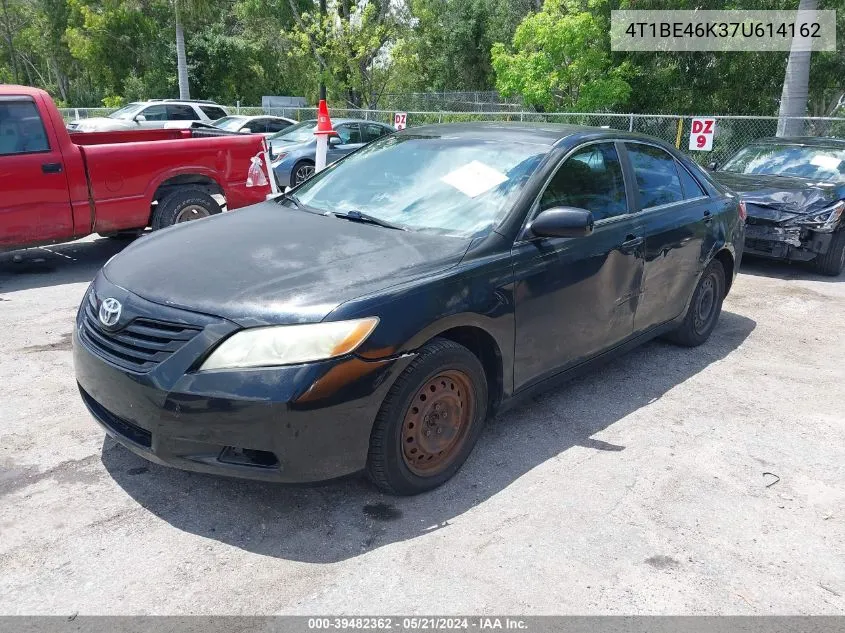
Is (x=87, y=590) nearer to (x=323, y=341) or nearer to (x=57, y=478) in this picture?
(x=57, y=478)

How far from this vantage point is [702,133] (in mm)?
14617

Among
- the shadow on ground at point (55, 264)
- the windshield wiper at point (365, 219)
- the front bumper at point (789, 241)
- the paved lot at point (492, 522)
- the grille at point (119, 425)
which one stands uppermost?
the windshield wiper at point (365, 219)

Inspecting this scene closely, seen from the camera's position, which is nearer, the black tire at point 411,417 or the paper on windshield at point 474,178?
the black tire at point 411,417

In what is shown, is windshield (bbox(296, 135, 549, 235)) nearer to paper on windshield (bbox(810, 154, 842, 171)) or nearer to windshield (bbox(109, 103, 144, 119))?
paper on windshield (bbox(810, 154, 842, 171))

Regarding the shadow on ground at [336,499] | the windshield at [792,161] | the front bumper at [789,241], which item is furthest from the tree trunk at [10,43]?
the shadow on ground at [336,499]

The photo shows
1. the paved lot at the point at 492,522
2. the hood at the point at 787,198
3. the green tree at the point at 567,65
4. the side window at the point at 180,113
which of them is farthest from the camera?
the green tree at the point at 567,65

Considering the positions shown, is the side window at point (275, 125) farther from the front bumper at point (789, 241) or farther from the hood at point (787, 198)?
the front bumper at point (789, 241)

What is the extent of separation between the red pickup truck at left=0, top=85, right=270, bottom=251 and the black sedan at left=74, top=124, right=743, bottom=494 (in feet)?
11.8

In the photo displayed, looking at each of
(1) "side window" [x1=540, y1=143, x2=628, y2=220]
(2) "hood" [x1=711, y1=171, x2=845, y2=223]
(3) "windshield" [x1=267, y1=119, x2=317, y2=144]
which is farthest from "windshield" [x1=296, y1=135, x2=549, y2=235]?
(3) "windshield" [x1=267, y1=119, x2=317, y2=144]

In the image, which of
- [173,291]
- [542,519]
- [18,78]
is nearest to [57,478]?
[173,291]

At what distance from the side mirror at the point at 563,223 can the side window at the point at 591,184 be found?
Result: 0.73 ft

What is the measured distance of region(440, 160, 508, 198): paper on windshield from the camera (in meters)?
4.03

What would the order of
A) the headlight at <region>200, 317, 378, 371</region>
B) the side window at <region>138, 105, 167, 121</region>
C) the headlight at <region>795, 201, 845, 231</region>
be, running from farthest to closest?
the side window at <region>138, 105, 167, 121</region>
the headlight at <region>795, 201, 845, 231</region>
the headlight at <region>200, 317, 378, 371</region>

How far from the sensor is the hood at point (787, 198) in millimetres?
8219
